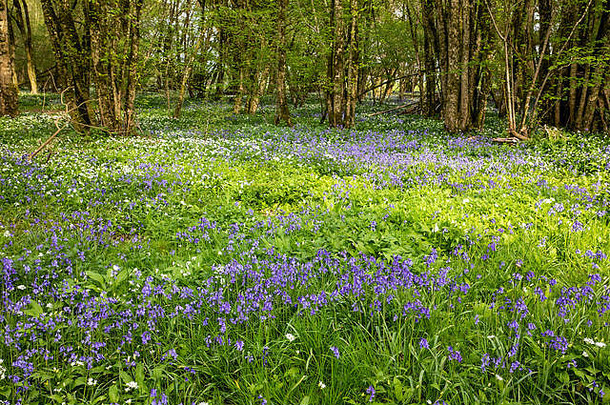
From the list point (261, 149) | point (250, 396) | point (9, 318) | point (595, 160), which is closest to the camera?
point (250, 396)

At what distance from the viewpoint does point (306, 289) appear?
12.2ft

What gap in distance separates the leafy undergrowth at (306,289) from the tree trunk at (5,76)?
11.6 m

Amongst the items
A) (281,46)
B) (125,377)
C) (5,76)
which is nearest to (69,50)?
(5,76)

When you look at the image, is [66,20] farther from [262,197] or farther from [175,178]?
[262,197]

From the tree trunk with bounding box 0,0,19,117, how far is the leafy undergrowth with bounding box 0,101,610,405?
11.6m

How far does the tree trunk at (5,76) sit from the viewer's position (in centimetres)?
1518

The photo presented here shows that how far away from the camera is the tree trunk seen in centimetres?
1518

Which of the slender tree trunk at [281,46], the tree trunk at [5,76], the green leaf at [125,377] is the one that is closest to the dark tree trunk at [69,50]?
the tree trunk at [5,76]

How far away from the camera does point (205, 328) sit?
3.32m

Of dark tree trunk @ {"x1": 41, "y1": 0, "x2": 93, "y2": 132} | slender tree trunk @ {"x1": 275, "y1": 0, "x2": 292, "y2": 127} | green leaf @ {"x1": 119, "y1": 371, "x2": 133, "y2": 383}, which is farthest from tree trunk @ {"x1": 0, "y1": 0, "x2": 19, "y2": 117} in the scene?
green leaf @ {"x1": 119, "y1": 371, "x2": 133, "y2": 383}

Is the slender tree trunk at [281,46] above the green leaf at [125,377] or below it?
above

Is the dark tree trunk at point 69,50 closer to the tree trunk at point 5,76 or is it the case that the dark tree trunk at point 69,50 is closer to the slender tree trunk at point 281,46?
the tree trunk at point 5,76

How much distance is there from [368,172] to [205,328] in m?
5.97

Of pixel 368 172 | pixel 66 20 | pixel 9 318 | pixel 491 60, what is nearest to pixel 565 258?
pixel 368 172
